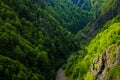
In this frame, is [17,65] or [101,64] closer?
[101,64]

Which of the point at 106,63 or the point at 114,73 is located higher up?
the point at 114,73

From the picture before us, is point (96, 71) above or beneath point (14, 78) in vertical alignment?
above

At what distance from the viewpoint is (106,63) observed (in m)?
168

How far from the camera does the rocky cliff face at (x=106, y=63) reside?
159050 mm

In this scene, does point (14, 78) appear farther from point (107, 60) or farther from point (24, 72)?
point (107, 60)

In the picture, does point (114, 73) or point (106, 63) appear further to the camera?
point (106, 63)

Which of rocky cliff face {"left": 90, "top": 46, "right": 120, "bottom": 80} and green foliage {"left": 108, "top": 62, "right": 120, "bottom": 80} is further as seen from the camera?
rocky cliff face {"left": 90, "top": 46, "right": 120, "bottom": 80}

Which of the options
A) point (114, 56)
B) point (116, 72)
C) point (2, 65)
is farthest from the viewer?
point (2, 65)

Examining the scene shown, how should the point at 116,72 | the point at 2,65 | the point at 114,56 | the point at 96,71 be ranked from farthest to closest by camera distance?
the point at 2,65 < the point at 96,71 < the point at 114,56 < the point at 116,72

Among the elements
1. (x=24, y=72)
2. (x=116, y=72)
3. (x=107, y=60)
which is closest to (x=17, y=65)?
(x=24, y=72)

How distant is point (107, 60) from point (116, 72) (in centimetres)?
2057

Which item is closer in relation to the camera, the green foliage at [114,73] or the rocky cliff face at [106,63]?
the green foliage at [114,73]

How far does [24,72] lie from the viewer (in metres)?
198

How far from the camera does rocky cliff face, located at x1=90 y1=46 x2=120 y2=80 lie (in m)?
159
